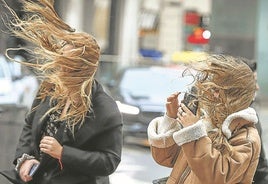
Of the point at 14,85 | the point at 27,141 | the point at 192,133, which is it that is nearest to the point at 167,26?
the point at 14,85

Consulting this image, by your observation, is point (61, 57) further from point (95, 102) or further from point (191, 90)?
point (191, 90)

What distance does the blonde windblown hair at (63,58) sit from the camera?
2.76m

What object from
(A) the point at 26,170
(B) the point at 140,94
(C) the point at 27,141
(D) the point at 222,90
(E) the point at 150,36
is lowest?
(B) the point at 140,94

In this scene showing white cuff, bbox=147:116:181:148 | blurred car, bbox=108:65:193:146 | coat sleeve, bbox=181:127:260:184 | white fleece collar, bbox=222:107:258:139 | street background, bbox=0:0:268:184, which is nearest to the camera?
coat sleeve, bbox=181:127:260:184

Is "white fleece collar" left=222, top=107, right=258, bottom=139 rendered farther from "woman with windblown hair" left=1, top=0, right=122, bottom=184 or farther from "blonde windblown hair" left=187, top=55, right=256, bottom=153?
"woman with windblown hair" left=1, top=0, right=122, bottom=184

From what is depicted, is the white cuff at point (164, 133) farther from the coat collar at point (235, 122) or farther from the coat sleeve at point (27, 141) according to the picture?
the coat sleeve at point (27, 141)

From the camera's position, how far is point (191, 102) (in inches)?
95.3

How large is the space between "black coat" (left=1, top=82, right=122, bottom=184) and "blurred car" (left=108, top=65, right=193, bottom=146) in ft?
13.2

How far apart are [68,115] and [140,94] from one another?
238 inches

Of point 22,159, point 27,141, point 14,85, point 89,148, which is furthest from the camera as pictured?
point 14,85

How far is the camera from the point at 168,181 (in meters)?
2.50

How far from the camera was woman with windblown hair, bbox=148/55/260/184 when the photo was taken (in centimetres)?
224

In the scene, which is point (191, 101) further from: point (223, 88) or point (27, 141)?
point (27, 141)

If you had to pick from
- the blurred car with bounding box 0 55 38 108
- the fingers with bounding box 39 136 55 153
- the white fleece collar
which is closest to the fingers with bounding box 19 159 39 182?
the fingers with bounding box 39 136 55 153
